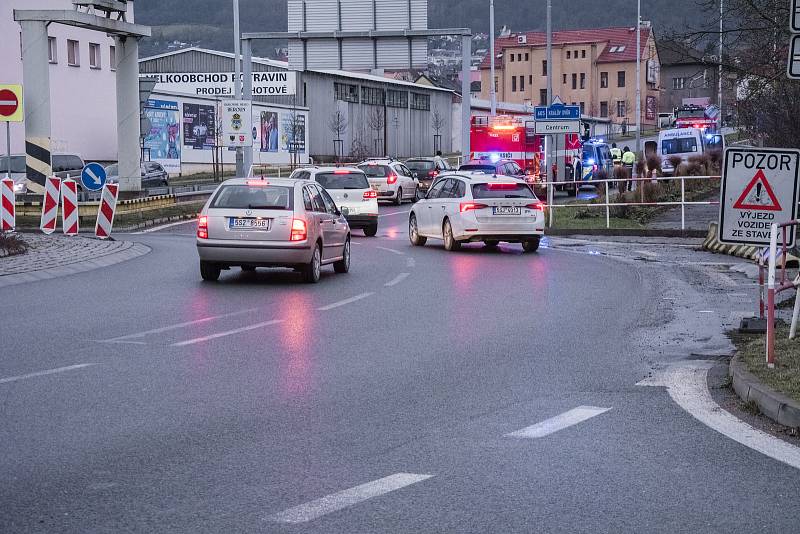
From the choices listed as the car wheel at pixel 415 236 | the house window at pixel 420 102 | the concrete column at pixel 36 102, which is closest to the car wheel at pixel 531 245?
the car wheel at pixel 415 236

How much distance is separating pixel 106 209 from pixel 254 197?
10239mm

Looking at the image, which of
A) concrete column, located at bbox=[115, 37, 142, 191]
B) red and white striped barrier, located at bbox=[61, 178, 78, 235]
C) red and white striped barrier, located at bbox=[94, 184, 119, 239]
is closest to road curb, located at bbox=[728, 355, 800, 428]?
red and white striped barrier, located at bbox=[94, 184, 119, 239]

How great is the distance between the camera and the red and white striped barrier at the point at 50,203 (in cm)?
2838

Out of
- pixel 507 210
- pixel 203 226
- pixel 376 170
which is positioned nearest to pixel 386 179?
pixel 376 170

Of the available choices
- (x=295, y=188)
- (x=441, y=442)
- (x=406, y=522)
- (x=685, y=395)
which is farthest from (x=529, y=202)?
(x=406, y=522)

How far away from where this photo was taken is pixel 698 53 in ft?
83.8

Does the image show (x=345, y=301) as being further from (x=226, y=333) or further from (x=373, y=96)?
(x=373, y=96)

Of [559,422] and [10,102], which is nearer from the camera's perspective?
[559,422]

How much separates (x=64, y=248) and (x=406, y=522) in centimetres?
1968

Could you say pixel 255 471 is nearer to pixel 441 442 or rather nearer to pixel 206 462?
pixel 206 462

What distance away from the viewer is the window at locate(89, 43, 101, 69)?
6750 cm

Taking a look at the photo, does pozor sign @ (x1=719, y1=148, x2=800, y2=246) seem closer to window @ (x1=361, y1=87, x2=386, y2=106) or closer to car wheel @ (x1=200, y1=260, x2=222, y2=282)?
car wheel @ (x1=200, y1=260, x2=222, y2=282)

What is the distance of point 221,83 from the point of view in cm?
9150

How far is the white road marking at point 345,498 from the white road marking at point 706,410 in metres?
2.13
